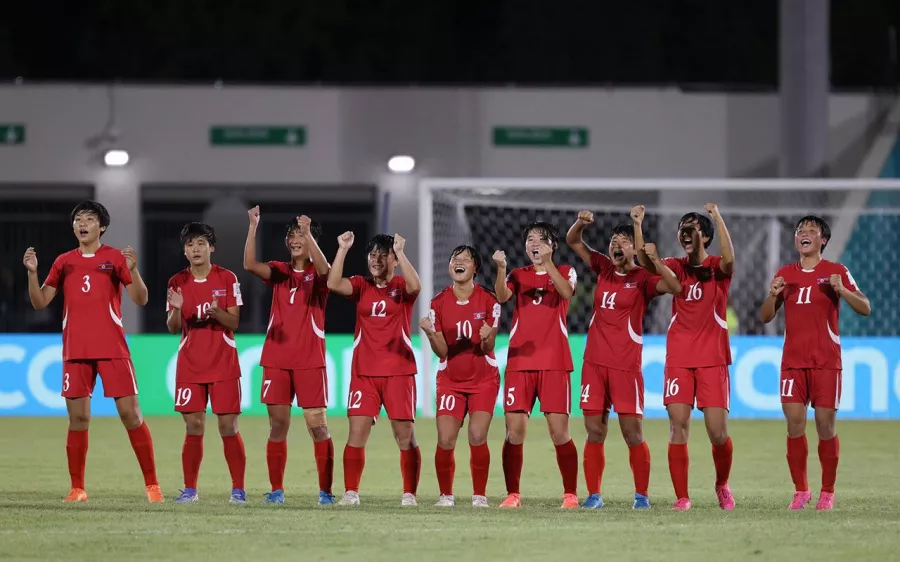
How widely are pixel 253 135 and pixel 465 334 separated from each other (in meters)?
14.3

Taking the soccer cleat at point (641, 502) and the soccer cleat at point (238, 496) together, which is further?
the soccer cleat at point (238, 496)

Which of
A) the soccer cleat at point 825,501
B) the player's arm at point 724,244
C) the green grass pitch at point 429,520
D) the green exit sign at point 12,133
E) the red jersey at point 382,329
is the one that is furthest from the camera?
the green exit sign at point 12,133

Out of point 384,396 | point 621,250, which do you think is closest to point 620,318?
point 621,250

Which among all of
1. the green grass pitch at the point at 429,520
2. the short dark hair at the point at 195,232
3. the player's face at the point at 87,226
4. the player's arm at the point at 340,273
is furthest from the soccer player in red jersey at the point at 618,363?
→ the player's face at the point at 87,226

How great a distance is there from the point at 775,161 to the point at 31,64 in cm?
1315

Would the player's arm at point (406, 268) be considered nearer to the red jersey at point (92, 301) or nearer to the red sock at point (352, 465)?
the red sock at point (352, 465)

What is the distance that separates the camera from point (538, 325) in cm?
888

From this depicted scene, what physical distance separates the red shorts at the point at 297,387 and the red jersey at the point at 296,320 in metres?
0.04

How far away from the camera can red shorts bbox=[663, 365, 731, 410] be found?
858cm

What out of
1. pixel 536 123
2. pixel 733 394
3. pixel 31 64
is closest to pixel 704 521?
pixel 733 394

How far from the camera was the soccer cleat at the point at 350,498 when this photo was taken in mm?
8656

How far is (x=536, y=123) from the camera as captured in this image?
2294 centimetres

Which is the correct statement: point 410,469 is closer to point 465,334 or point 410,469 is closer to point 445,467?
point 445,467

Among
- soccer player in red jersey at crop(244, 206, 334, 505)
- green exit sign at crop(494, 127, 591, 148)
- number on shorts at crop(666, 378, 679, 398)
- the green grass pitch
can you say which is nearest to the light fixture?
green exit sign at crop(494, 127, 591, 148)
